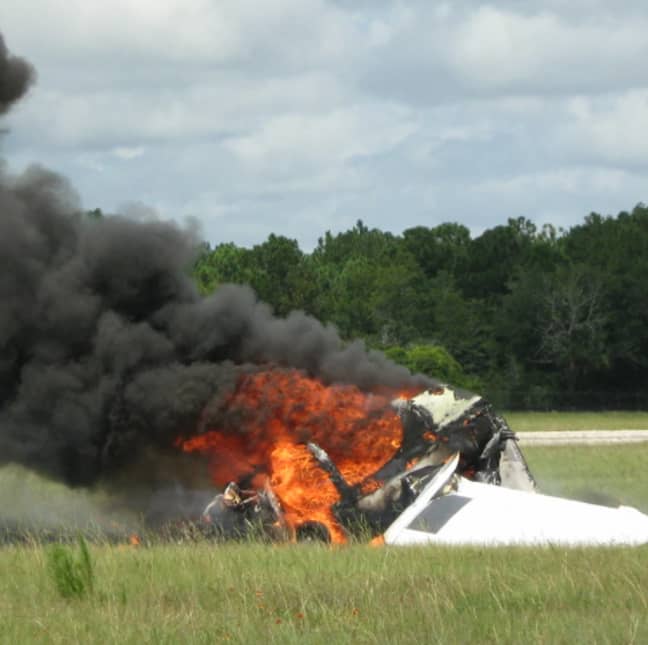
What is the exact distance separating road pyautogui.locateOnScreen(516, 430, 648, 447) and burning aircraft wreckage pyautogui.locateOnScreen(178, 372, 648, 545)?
25.6m

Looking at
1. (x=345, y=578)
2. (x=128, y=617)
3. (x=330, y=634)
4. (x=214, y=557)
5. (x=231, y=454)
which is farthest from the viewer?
(x=231, y=454)

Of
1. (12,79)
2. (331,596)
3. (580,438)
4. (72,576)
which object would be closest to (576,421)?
(580,438)

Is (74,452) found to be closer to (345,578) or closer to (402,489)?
(402,489)

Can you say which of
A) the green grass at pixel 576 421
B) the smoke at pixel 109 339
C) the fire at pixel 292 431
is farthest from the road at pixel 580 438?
the fire at pixel 292 431

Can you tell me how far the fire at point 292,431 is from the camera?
18.6m

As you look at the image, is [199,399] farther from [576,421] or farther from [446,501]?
[576,421]

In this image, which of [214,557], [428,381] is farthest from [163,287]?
[214,557]

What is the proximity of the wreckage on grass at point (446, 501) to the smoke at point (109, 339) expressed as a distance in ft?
5.31

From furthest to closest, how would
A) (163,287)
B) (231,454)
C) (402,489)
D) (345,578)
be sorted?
(163,287) → (231,454) → (402,489) → (345,578)

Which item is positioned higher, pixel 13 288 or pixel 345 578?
pixel 13 288

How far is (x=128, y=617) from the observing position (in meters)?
11.3

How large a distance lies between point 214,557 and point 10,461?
600 centimetres

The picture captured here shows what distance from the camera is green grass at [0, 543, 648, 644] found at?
10.5 meters

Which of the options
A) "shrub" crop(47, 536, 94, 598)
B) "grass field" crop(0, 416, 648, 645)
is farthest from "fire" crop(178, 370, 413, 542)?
"shrub" crop(47, 536, 94, 598)
